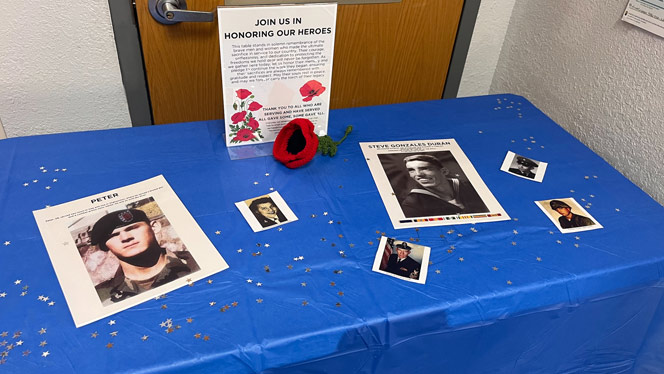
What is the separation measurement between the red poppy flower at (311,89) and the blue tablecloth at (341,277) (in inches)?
5.0

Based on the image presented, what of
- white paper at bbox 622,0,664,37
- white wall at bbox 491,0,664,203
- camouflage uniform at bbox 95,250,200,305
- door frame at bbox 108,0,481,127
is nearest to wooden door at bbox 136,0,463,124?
door frame at bbox 108,0,481,127

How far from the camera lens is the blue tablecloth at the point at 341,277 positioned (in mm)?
738

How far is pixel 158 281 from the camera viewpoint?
807 mm

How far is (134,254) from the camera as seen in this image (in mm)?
847

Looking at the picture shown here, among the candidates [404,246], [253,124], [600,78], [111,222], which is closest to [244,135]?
[253,124]

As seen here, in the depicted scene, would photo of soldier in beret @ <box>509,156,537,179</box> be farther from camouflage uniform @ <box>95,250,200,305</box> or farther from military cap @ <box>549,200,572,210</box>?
camouflage uniform @ <box>95,250,200,305</box>

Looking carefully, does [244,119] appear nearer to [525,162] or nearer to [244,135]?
[244,135]

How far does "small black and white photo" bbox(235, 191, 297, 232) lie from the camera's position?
934 millimetres

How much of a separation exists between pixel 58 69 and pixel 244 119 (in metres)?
0.63

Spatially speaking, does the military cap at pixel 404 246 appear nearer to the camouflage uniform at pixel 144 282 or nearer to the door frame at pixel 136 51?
the camouflage uniform at pixel 144 282

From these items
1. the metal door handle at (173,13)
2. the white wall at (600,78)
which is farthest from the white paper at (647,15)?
the metal door handle at (173,13)

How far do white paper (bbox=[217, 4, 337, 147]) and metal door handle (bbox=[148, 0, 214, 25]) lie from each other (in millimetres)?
360

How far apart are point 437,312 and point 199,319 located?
0.38 metres

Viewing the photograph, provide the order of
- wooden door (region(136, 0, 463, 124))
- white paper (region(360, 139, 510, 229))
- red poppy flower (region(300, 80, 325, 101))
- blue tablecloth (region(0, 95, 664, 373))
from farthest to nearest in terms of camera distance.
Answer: wooden door (region(136, 0, 463, 124)) < red poppy flower (region(300, 80, 325, 101)) < white paper (region(360, 139, 510, 229)) < blue tablecloth (region(0, 95, 664, 373))
